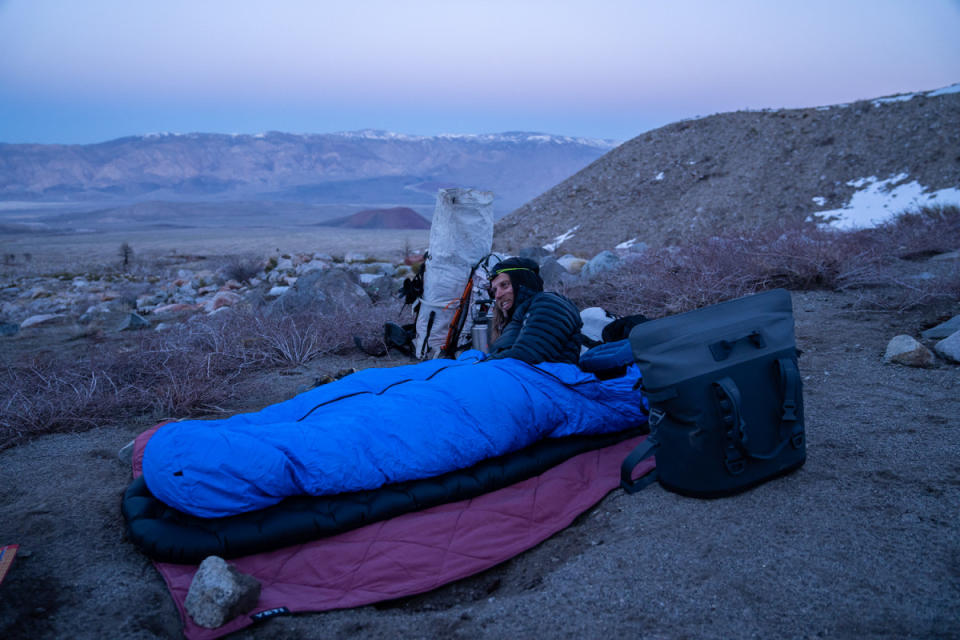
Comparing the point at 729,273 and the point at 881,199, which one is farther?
the point at 881,199

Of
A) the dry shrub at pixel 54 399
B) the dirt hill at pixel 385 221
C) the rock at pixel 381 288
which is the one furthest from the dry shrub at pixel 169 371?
the dirt hill at pixel 385 221

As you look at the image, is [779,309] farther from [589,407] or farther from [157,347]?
[157,347]

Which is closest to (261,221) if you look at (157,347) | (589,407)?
→ (157,347)

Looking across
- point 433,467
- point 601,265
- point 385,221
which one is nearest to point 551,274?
point 601,265

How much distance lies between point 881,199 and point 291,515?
49.6 feet

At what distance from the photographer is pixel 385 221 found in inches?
Answer: 1850

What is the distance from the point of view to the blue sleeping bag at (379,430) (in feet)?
7.82

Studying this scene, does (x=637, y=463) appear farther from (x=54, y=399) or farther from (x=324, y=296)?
(x=324, y=296)

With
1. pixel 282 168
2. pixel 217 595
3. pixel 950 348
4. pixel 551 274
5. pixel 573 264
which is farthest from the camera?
pixel 282 168

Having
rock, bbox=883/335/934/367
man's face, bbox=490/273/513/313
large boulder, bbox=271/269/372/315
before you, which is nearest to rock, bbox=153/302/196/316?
large boulder, bbox=271/269/372/315

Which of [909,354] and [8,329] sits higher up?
[909,354]

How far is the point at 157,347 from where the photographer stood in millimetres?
5262

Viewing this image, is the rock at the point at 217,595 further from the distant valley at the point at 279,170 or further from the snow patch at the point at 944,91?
the distant valley at the point at 279,170

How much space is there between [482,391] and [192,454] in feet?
3.85
